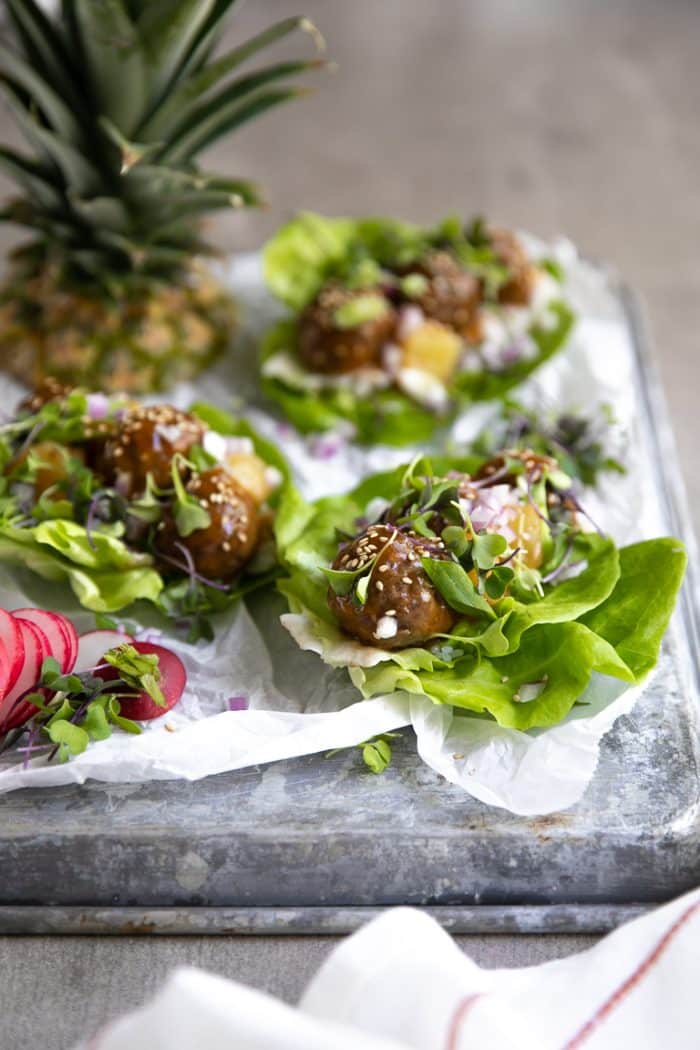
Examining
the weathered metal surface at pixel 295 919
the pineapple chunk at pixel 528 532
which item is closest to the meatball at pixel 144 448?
the pineapple chunk at pixel 528 532

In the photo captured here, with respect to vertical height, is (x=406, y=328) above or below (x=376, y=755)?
above

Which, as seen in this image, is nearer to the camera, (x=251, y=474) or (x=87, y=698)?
(x=87, y=698)

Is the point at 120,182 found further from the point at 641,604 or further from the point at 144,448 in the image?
the point at 641,604

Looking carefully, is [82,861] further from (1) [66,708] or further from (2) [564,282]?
(2) [564,282]

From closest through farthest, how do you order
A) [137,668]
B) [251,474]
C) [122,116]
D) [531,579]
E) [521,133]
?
1. [137,668]
2. [531,579]
3. [251,474]
4. [122,116]
5. [521,133]

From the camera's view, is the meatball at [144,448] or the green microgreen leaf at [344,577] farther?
the meatball at [144,448]

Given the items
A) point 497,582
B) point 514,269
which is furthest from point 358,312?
point 497,582

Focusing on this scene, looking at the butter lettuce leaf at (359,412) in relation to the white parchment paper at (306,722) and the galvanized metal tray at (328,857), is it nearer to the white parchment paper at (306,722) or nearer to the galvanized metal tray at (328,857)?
the white parchment paper at (306,722)
